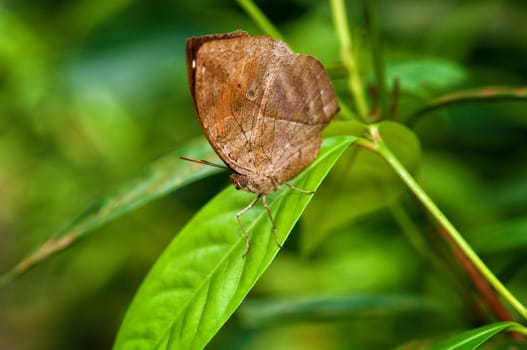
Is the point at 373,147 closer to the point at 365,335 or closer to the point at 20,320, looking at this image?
the point at 365,335

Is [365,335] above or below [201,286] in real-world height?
below

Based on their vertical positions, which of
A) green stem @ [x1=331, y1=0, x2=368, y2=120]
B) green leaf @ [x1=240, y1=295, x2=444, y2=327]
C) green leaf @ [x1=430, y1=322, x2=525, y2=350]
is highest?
green stem @ [x1=331, y1=0, x2=368, y2=120]

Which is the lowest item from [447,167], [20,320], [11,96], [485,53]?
[20,320]

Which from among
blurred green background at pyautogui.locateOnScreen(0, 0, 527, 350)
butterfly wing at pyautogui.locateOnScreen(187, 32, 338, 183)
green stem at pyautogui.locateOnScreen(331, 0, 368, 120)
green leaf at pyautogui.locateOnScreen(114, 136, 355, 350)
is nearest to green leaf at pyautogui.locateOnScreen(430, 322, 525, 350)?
green leaf at pyautogui.locateOnScreen(114, 136, 355, 350)

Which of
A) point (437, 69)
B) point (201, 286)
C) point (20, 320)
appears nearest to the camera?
point (201, 286)

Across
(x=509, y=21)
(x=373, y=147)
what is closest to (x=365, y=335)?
(x=509, y=21)

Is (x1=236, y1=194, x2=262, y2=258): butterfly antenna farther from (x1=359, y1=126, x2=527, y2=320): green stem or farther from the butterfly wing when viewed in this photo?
(x1=359, y1=126, x2=527, y2=320): green stem

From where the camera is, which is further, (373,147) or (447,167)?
(447,167)

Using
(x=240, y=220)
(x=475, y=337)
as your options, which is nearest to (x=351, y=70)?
(x=240, y=220)
